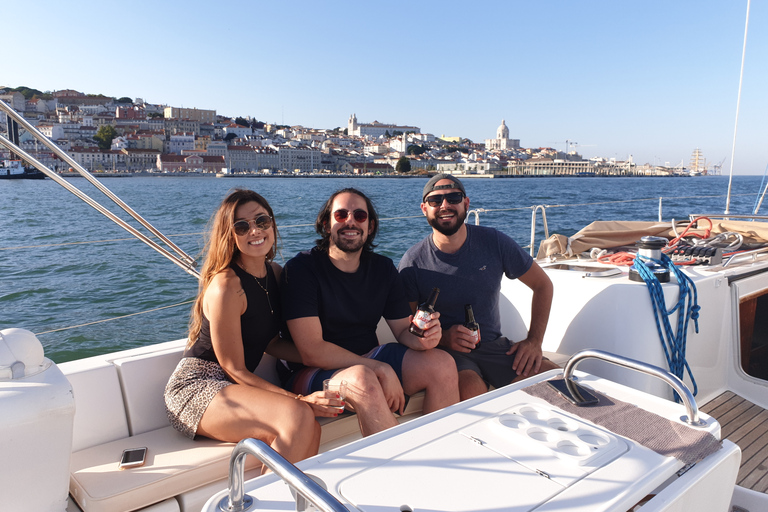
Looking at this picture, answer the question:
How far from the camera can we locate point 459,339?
1.88 metres

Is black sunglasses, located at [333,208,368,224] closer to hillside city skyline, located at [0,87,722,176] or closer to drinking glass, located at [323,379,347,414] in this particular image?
drinking glass, located at [323,379,347,414]

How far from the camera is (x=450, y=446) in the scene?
3.57ft

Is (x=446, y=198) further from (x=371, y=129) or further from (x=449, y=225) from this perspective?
(x=371, y=129)

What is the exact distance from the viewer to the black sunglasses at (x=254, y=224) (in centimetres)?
167

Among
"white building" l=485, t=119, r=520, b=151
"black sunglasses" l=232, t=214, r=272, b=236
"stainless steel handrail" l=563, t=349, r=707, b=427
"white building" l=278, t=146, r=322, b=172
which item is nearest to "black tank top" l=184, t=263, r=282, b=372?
Answer: "black sunglasses" l=232, t=214, r=272, b=236

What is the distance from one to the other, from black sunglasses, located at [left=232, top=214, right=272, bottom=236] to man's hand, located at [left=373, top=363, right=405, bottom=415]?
1.87 ft

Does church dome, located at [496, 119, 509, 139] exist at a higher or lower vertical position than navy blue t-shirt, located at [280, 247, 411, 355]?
higher

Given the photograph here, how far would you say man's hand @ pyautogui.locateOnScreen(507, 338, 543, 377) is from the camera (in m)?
1.98

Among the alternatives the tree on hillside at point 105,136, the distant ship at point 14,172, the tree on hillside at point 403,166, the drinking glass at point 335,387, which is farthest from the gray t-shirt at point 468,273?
the tree on hillside at point 105,136

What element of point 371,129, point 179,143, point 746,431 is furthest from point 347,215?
point 371,129

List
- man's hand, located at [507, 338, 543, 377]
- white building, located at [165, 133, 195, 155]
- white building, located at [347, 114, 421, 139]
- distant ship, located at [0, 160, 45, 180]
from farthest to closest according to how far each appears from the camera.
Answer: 1. white building, located at [347, 114, 421, 139]
2. white building, located at [165, 133, 195, 155]
3. distant ship, located at [0, 160, 45, 180]
4. man's hand, located at [507, 338, 543, 377]

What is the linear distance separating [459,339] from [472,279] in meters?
0.26

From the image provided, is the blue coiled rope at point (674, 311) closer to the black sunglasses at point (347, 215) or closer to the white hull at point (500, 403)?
the white hull at point (500, 403)

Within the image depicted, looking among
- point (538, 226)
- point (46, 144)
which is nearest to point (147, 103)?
point (538, 226)
